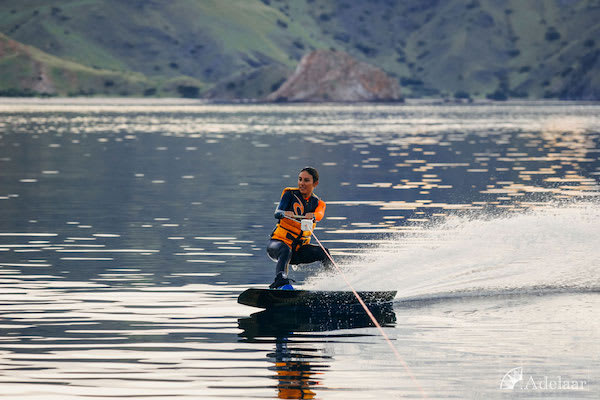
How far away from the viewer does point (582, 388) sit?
41.5 ft

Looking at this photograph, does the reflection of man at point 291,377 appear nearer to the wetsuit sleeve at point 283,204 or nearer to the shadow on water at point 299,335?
the shadow on water at point 299,335

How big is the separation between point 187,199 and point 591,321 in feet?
71.3

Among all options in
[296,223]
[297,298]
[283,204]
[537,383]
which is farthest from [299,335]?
[537,383]

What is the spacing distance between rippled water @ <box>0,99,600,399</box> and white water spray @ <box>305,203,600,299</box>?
57 mm

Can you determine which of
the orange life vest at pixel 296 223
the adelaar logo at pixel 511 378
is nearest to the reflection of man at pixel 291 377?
the adelaar logo at pixel 511 378

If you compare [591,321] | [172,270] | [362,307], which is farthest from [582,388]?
[172,270]

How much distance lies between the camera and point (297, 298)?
56.1ft

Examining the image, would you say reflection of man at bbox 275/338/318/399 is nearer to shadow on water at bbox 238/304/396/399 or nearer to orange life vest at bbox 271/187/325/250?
shadow on water at bbox 238/304/396/399

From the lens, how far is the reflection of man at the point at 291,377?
41.3ft

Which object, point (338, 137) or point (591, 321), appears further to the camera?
point (338, 137)

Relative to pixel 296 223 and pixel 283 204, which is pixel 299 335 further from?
pixel 296 223

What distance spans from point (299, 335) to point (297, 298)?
129cm

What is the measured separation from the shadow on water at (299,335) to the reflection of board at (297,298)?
0.12 meters

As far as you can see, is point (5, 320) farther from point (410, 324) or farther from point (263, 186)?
point (263, 186)
